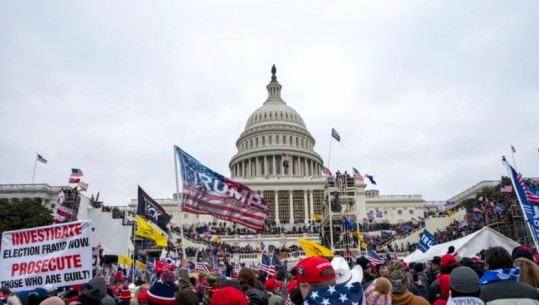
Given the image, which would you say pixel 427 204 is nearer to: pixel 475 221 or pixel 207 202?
pixel 475 221

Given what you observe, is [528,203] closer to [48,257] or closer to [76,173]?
[48,257]

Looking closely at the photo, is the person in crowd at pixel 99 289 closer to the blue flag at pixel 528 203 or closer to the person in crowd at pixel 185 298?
the person in crowd at pixel 185 298

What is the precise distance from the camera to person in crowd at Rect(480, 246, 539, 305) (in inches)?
195

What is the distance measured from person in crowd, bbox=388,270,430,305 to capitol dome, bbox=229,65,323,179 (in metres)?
95.3

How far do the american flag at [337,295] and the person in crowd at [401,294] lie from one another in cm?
→ 140

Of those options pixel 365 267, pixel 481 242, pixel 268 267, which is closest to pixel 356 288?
pixel 365 267

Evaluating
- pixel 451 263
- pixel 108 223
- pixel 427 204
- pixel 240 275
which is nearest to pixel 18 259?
pixel 240 275

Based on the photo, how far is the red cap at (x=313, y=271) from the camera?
13.7 ft

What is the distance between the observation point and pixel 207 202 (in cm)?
1475

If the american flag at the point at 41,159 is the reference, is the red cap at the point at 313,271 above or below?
below

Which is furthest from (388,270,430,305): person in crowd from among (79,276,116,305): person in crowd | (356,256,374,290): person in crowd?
(79,276,116,305): person in crowd

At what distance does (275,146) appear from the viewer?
111m

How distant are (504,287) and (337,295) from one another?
87.4 inches

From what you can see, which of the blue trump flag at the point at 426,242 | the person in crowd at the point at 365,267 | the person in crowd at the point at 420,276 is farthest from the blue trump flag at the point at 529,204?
the blue trump flag at the point at 426,242
